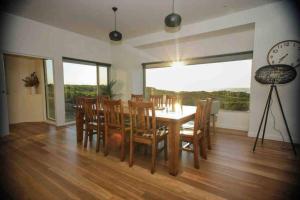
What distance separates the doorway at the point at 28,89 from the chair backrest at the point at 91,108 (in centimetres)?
260

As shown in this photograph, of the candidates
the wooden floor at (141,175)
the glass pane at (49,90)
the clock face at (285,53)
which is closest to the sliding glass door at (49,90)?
the glass pane at (49,90)

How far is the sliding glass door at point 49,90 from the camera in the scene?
4566 millimetres

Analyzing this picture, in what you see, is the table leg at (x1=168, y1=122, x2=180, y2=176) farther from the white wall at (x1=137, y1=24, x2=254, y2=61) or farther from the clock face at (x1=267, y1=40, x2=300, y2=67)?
the white wall at (x1=137, y1=24, x2=254, y2=61)

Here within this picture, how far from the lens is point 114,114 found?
2.32 metres

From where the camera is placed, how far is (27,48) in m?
3.68

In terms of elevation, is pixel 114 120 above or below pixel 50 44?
below

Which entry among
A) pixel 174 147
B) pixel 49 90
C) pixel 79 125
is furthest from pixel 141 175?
pixel 49 90

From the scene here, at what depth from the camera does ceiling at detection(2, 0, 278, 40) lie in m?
3.00

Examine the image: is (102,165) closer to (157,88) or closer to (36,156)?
(36,156)

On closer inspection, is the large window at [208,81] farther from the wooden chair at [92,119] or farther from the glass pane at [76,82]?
the wooden chair at [92,119]

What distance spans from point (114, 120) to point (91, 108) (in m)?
0.67

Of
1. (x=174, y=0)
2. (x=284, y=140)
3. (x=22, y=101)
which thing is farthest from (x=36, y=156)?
(x=284, y=140)

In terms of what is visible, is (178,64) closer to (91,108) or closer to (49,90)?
(91,108)

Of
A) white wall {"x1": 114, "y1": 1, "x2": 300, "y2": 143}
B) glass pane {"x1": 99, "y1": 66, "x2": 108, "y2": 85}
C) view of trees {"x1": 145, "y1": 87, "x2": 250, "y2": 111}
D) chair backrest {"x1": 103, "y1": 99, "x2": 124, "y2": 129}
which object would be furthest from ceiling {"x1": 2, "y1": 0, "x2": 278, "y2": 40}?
chair backrest {"x1": 103, "y1": 99, "x2": 124, "y2": 129}
